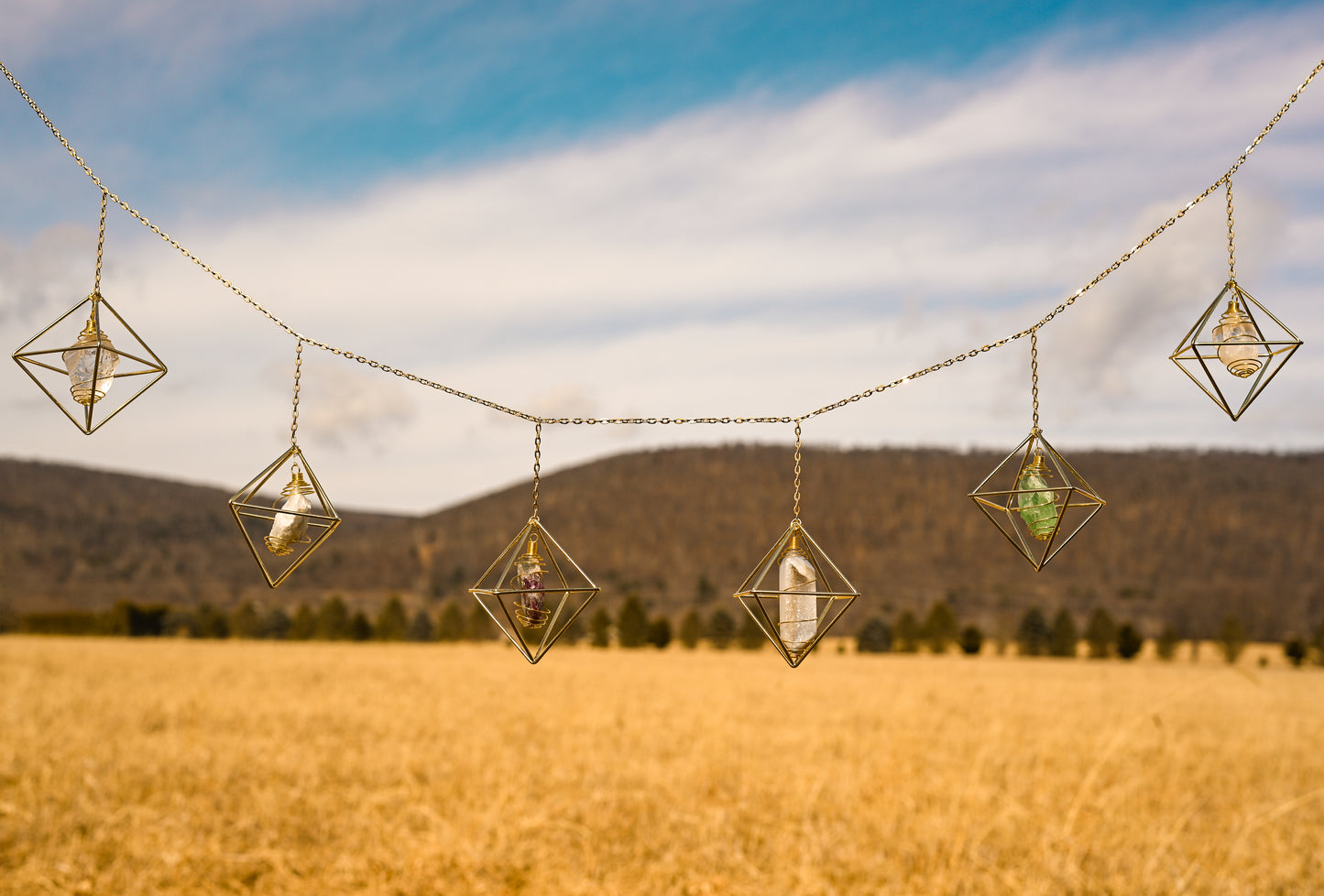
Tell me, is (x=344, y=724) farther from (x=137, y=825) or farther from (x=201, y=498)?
(x=201, y=498)

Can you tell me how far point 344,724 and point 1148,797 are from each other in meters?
11.1

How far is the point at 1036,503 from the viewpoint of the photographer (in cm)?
197

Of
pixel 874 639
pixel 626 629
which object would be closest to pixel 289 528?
pixel 626 629

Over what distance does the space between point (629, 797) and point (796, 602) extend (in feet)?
22.1

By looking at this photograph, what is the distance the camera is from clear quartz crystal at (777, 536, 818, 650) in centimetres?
195

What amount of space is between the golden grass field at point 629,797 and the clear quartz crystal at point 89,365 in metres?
4.54

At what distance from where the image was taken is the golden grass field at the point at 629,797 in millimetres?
5742

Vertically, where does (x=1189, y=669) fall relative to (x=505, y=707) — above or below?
below

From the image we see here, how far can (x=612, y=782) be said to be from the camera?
8672 millimetres

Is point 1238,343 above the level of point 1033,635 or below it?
above

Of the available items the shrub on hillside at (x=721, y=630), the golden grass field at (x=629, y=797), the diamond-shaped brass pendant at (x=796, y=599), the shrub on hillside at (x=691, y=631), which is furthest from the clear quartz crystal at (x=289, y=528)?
the shrub on hillside at (x=721, y=630)

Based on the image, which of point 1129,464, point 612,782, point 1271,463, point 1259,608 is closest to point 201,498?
point 612,782

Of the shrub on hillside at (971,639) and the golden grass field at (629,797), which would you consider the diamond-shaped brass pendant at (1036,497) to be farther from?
the shrub on hillside at (971,639)

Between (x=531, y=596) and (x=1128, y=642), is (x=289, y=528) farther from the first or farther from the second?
(x=1128, y=642)
